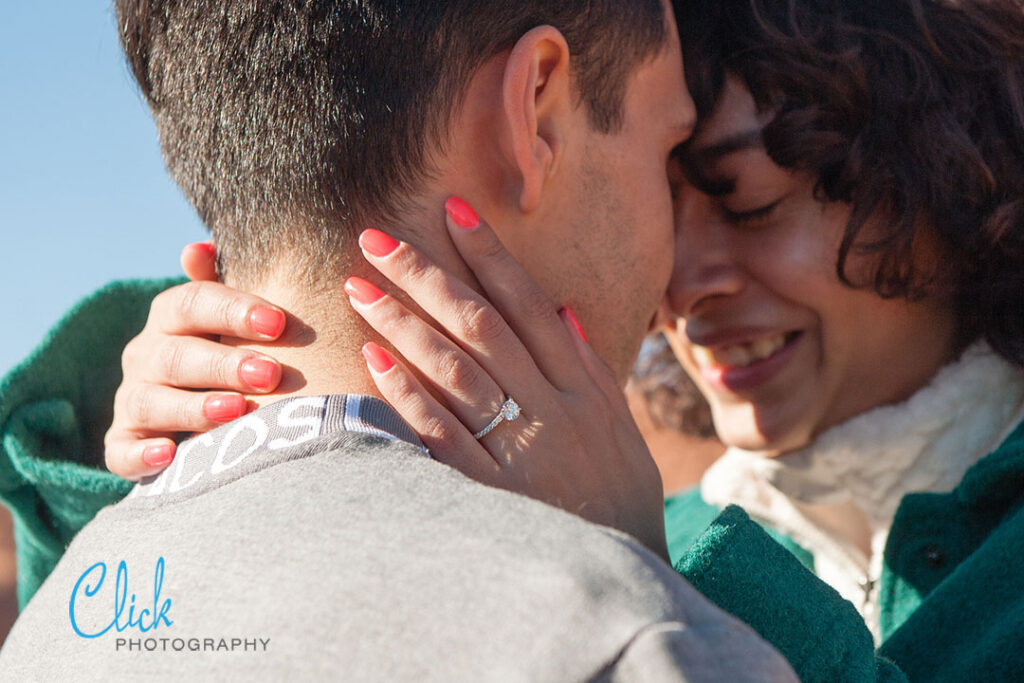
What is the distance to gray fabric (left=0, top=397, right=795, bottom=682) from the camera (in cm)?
86

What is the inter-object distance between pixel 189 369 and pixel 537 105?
64 centimetres

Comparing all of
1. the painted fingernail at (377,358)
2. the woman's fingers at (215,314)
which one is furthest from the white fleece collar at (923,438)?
the woman's fingers at (215,314)

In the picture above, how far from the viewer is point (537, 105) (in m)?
1.47

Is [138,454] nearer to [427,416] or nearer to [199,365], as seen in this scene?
[199,365]

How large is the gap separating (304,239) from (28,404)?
0.87m

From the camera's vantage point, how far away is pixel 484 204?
145 centimetres

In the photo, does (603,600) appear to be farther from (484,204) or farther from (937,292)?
(937,292)

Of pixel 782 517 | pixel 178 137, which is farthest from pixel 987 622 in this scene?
pixel 178 137

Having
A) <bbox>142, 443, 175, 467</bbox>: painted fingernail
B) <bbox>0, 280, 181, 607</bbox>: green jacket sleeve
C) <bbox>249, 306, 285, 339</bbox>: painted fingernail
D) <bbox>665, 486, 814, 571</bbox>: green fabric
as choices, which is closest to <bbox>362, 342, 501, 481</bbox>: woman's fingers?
<bbox>249, 306, 285, 339</bbox>: painted fingernail

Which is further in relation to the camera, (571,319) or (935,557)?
Answer: (935,557)

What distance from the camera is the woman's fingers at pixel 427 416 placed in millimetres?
1267

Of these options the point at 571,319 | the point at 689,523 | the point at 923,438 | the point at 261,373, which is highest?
the point at 261,373

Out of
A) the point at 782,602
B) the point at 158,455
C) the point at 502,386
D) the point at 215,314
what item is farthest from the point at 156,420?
the point at 782,602

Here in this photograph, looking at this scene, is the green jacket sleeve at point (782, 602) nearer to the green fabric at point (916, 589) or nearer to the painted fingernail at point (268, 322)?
the green fabric at point (916, 589)
